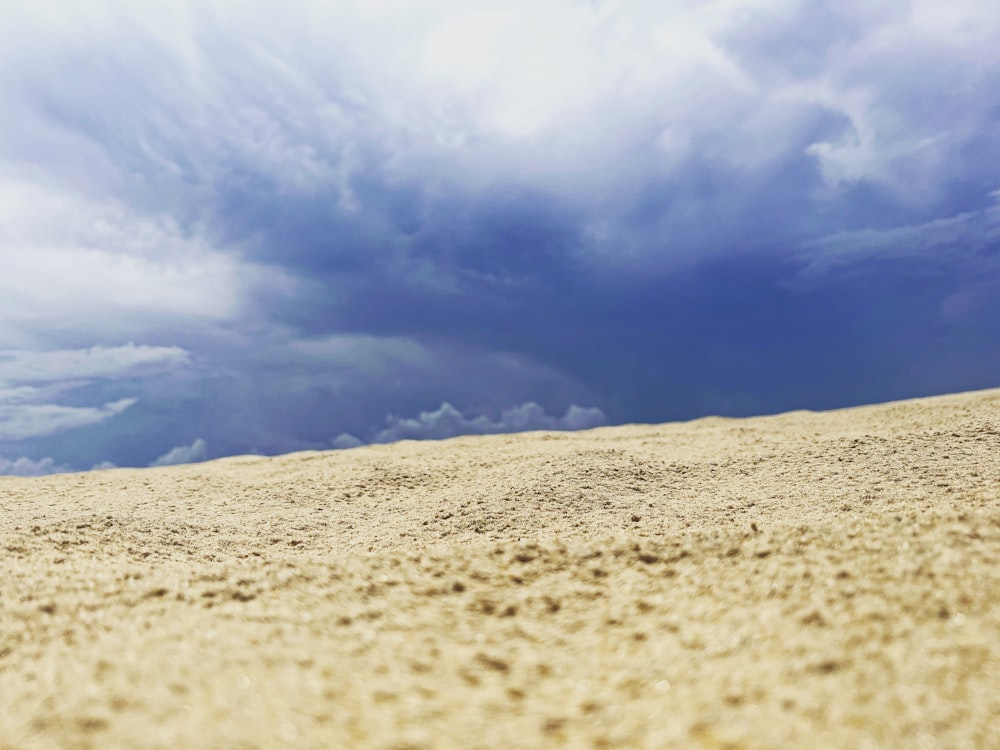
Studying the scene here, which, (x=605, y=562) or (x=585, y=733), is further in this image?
(x=605, y=562)

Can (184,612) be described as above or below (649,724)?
above

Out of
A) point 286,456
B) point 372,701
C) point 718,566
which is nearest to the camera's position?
point 372,701

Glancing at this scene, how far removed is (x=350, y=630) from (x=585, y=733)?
189 cm

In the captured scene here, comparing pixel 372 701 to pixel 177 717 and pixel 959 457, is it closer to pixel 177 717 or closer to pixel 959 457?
pixel 177 717

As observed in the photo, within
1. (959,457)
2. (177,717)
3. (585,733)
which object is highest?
(959,457)

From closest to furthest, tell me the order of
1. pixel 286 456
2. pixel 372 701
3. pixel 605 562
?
1. pixel 372 701
2. pixel 605 562
3. pixel 286 456

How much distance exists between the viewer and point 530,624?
5039mm

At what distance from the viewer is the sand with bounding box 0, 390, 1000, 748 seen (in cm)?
352

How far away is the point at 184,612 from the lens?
196 inches

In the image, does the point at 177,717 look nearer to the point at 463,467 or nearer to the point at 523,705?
the point at 523,705

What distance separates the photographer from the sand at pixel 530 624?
138 inches

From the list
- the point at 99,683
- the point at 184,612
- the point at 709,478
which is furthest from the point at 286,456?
the point at 99,683

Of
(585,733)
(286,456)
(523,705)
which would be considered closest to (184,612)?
(523,705)

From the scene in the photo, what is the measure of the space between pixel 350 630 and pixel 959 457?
9470mm
